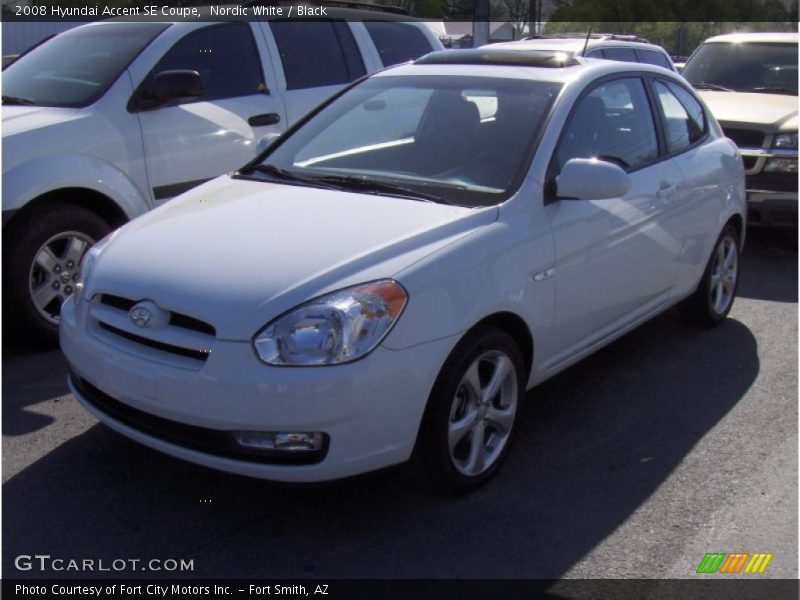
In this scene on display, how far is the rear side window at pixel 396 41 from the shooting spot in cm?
756

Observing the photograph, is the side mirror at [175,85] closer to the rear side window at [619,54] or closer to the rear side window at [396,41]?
the rear side window at [396,41]

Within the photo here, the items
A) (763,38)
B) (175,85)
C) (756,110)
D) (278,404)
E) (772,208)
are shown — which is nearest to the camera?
(278,404)

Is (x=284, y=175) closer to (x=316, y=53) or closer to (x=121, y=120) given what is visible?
(x=121, y=120)

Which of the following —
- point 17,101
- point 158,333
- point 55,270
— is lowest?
point 55,270

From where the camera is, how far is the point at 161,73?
18.8 ft

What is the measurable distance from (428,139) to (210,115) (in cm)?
215

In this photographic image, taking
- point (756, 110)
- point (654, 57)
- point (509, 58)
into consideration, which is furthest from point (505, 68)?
point (654, 57)

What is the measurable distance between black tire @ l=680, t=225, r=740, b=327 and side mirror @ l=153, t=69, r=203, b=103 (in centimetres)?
337

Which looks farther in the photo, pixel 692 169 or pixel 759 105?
pixel 759 105

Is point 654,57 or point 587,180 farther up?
point 587,180

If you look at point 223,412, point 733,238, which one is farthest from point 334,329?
point 733,238

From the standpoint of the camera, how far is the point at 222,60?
638cm

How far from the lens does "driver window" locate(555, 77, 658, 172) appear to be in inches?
176

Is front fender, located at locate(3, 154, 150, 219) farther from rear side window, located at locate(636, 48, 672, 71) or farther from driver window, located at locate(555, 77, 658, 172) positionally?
rear side window, located at locate(636, 48, 672, 71)
